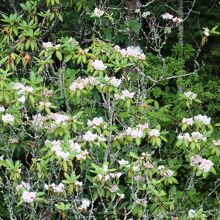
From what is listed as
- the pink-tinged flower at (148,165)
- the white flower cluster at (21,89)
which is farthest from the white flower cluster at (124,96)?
the white flower cluster at (21,89)

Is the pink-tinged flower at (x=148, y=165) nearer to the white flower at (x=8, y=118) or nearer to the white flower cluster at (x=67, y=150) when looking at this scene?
the white flower cluster at (x=67, y=150)

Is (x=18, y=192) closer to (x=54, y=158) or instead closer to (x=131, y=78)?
(x=54, y=158)

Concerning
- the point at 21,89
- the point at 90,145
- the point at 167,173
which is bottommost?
the point at 167,173

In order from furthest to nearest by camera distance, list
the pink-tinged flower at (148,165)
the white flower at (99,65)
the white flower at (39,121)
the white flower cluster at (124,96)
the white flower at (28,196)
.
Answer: the white flower at (99,65) → the white flower cluster at (124,96) → the white flower at (39,121) → the pink-tinged flower at (148,165) → the white flower at (28,196)

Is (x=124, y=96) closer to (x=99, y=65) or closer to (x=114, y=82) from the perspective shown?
(x=114, y=82)

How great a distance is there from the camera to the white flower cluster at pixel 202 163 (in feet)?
12.1

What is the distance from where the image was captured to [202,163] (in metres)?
3.72

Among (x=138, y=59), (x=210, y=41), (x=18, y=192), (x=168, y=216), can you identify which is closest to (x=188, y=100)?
(x=138, y=59)

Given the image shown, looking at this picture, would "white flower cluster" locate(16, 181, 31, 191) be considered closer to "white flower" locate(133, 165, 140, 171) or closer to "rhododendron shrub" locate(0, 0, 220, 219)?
"rhododendron shrub" locate(0, 0, 220, 219)

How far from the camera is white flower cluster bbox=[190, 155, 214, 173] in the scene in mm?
3693

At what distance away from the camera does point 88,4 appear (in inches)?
193

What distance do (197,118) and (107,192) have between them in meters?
0.89

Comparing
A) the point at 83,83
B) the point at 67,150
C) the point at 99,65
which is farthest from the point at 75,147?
the point at 99,65

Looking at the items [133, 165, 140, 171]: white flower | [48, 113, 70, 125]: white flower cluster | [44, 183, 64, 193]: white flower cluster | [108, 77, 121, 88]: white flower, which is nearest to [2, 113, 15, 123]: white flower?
[48, 113, 70, 125]: white flower cluster
